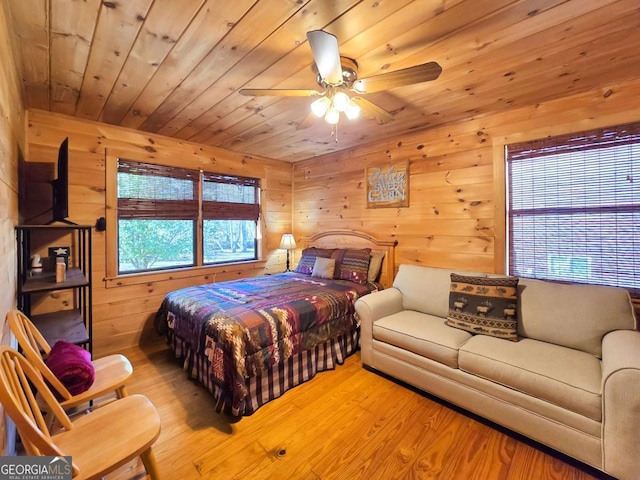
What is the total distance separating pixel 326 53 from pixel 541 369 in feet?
7.00

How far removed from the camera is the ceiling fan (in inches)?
52.2

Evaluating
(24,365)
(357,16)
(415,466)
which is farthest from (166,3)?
(415,466)

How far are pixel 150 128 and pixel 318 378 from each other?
120 inches

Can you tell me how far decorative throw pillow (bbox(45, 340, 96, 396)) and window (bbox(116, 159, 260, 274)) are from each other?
64.2 inches

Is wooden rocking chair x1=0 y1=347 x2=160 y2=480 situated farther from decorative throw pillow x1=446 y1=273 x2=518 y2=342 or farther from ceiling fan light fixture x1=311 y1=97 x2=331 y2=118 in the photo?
decorative throw pillow x1=446 y1=273 x2=518 y2=342

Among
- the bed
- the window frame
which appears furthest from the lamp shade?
the bed

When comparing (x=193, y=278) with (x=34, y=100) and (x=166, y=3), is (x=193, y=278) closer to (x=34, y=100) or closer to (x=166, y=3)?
(x=34, y=100)

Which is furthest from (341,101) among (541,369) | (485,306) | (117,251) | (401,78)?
(117,251)

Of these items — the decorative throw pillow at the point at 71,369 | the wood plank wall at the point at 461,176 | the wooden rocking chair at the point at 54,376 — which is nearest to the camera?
the wooden rocking chair at the point at 54,376

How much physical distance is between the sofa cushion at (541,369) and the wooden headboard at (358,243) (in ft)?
4.72

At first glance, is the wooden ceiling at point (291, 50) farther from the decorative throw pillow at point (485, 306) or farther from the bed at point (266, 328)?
the bed at point (266, 328)

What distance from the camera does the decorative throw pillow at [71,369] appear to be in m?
1.50

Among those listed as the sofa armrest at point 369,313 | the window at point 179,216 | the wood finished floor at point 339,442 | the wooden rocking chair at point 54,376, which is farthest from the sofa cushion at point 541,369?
the window at point 179,216

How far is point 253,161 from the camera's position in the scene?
412 centimetres
